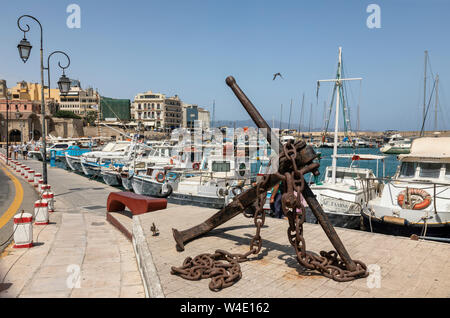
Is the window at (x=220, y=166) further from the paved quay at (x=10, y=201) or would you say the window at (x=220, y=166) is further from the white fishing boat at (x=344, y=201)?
the paved quay at (x=10, y=201)

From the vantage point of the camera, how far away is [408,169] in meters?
12.2

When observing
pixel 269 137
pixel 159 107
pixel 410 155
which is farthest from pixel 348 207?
pixel 159 107

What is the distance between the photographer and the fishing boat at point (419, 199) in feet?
33.3

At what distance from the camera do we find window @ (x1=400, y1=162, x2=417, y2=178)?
12078mm

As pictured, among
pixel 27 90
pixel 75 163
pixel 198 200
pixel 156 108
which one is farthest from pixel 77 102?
pixel 198 200

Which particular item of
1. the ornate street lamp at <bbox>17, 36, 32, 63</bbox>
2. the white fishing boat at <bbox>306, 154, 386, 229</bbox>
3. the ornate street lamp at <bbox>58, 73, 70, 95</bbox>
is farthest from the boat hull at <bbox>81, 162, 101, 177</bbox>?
the white fishing boat at <bbox>306, 154, 386, 229</bbox>

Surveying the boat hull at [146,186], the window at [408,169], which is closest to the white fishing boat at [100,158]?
the boat hull at [146,186]

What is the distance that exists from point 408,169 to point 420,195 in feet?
5.90

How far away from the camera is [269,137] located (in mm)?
5430

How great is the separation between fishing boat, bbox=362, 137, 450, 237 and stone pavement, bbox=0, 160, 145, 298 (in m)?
7.66

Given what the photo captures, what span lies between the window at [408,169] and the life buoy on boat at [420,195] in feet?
4.53

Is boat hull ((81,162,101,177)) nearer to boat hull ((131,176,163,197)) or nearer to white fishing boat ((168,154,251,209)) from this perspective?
boat hull ((131,176,163,197))
